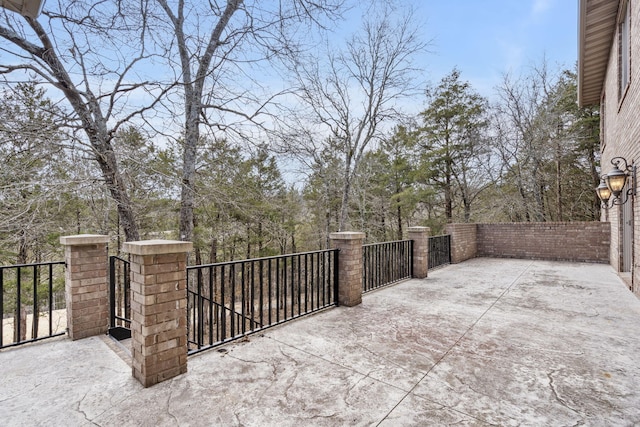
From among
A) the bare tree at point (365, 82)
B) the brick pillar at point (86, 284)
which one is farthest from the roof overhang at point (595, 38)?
the brick pillar at point (86, 284)

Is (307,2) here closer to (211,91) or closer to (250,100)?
(250,100)

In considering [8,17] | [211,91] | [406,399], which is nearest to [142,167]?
[211,91]

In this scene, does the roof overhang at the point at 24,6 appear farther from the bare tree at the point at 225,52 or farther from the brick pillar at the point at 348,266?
the bare tree at the point at 225,52

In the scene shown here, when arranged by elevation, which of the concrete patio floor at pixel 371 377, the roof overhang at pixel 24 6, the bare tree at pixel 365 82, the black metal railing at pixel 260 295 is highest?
the bare tree at pixel 365 82

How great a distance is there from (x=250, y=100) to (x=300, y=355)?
17.0 ft

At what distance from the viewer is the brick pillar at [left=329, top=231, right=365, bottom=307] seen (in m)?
4.10

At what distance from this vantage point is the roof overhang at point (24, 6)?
133 cm

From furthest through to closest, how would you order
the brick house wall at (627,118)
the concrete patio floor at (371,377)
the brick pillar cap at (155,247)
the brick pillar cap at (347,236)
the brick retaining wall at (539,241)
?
the brick retaining wall at (539,241)
the brick house wall at (627,118)
the brick pillar cap at (347,236)
the brick pillar cap at (155,247)
the concrete patio floor at (371,377)

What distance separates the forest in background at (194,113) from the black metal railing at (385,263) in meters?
2.67

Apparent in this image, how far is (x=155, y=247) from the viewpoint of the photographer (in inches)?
83.7

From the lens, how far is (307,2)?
457 cm

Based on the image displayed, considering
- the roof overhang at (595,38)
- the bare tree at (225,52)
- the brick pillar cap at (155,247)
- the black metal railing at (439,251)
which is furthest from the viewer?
the black metal railing at (439,251)

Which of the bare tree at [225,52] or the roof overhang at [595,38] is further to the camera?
the roof overhang at [595,38]

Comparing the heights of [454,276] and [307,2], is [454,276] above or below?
below
